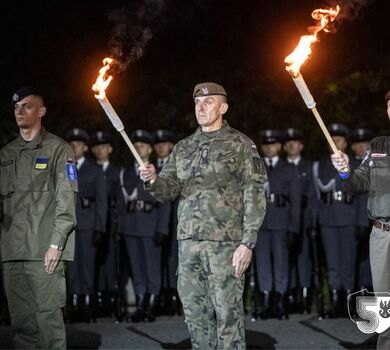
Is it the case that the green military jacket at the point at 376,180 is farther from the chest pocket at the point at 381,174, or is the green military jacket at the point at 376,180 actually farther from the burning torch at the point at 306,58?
the burning torch at the point at 306,58

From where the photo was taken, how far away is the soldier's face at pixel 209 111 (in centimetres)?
696

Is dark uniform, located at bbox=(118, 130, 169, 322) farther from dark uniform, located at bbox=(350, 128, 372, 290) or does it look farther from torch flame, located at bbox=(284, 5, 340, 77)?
torch flame, located at bbox=(284, 5, 340, 77)

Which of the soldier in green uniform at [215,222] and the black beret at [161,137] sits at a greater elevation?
the black beret at [161,137]

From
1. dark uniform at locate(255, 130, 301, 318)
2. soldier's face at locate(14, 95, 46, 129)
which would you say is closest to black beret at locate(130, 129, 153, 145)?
dark uniform at locate(255, 130, 301, 318)

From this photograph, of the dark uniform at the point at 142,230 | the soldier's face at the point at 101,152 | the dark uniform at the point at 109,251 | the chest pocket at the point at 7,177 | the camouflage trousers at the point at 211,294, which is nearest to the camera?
the camouflage trousers at the point at 211,294

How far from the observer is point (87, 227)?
11.0 metres

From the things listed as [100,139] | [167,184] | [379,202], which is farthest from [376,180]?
[100,139]

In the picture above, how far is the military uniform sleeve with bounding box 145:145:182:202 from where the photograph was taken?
6.88 metres

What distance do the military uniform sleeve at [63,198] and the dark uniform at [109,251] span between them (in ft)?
12.9

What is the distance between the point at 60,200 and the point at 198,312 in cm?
136

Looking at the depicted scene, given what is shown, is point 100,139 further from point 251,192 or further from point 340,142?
point 251,192

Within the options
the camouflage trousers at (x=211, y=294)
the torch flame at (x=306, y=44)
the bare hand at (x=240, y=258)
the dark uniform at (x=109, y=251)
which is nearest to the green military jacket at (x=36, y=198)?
the camouflage trousers at (x=211, y=294)

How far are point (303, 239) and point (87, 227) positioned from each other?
2.62m

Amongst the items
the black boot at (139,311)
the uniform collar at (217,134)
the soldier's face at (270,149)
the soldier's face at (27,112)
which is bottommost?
the black boot at (139,311)
